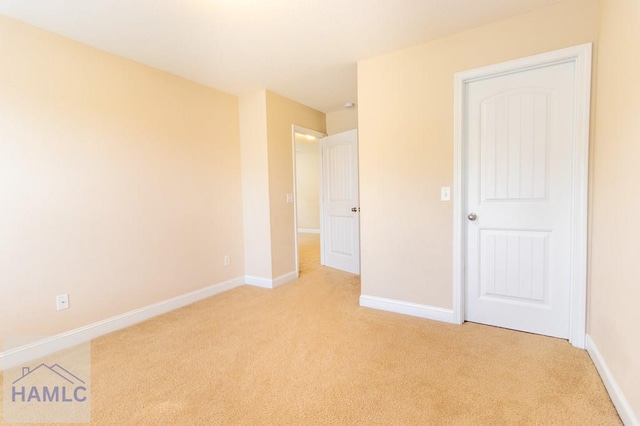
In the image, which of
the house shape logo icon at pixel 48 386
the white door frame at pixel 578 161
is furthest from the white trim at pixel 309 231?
the house shape logo icon at pixel 48 386

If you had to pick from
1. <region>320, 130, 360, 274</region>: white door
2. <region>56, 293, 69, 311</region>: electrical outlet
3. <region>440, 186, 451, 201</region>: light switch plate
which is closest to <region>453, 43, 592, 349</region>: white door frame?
<region>440, 186, 451, 201</region>: light switch plate

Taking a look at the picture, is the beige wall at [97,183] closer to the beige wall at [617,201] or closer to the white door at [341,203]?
the white door at [341,203]

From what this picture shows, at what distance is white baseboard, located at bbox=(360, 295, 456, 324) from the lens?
8.34ft

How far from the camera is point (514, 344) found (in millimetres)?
2129

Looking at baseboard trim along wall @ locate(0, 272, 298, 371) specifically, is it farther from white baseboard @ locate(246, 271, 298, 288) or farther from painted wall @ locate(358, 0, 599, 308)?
painted wall @ locate(358, 0, 599, 308)

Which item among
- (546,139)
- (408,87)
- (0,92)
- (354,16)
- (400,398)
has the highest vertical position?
(354,16)

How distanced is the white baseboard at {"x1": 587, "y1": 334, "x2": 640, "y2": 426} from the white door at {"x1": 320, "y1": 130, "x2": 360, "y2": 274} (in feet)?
8.56

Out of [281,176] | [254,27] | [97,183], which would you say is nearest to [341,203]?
[281,176]

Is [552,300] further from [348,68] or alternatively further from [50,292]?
[50,292]

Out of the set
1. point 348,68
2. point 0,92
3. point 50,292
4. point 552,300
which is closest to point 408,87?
point 348,68

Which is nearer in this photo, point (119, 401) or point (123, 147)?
point (119, 401)

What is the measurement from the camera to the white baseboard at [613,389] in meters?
1.34

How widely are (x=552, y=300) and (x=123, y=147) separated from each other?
12.0 feet

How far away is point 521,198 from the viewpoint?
226cm
